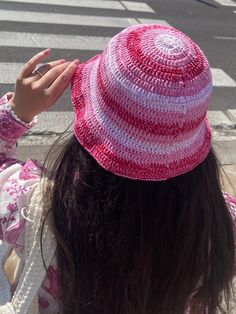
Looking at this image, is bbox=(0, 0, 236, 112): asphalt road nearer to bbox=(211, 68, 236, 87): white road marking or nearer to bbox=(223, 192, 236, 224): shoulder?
bbox=(211, 68, 236, 87): white road marking

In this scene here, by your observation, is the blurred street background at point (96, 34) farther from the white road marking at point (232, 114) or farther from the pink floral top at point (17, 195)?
the pink floral top at point (17, 195)

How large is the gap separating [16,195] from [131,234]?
278mm

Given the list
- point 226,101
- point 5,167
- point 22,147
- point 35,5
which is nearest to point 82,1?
point 35,5

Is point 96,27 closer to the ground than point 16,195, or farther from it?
closer to the ground

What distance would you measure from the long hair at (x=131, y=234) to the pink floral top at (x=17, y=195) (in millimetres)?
60

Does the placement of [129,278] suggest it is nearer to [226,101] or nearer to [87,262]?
[87,262]

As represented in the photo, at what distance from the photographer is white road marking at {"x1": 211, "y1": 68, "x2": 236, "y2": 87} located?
5.64 m

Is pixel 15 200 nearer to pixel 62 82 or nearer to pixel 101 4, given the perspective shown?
pixel 62 82

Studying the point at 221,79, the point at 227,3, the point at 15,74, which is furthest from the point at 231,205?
the point at 227,3

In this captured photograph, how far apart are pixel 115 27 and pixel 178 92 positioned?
20.3 feet

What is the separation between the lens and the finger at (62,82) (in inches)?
46.4

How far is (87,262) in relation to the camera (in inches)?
46.8

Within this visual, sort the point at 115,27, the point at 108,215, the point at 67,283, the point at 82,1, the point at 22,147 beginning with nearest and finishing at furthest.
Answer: the point at 108,215
the point at 67,283
the point at 22,147
the point at 115,27
the point at 82,1

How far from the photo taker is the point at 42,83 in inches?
47.1
